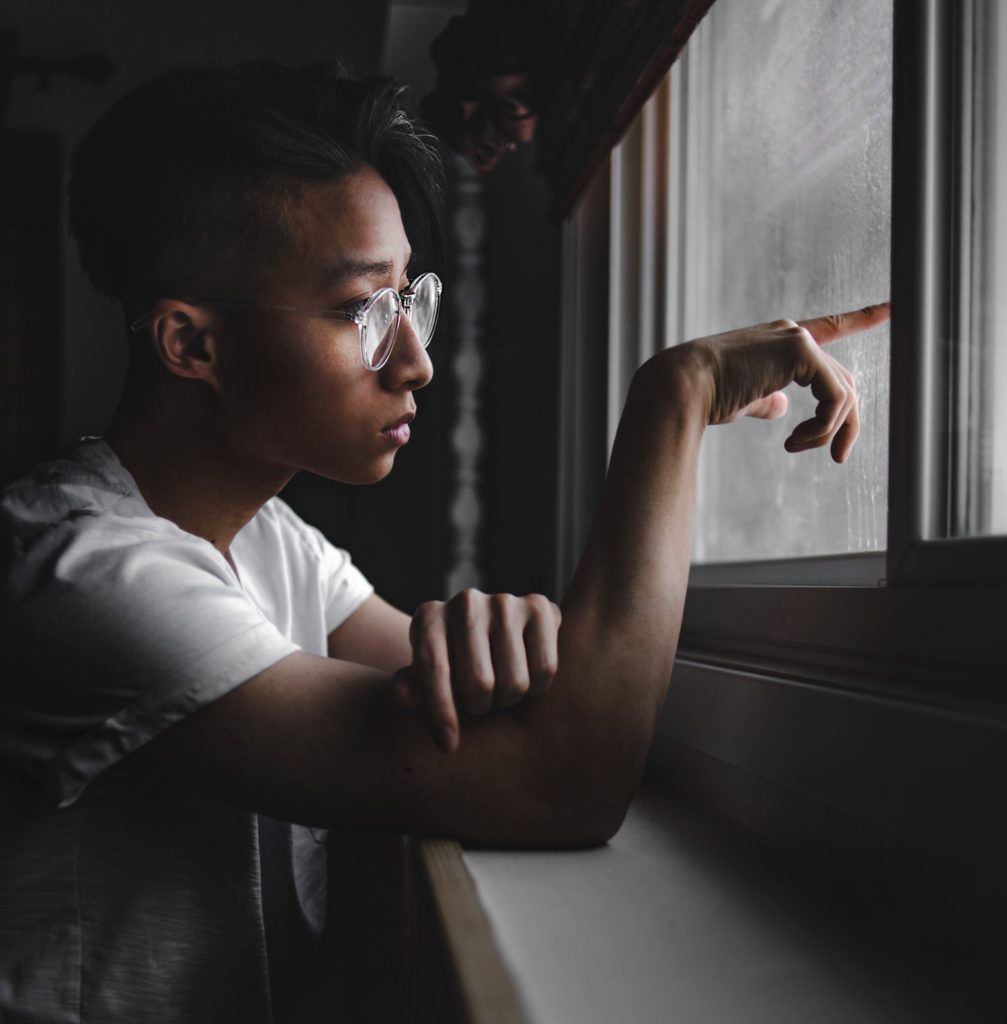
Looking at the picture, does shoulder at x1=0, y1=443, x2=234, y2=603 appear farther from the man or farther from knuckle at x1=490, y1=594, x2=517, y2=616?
knuckle at x1=490, y1=594, x2=517, y2=616

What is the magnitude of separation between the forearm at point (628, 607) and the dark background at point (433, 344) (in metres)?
1.17

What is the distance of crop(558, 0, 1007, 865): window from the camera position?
0.62 m

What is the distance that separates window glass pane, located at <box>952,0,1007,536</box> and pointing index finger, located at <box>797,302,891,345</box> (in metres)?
0.13

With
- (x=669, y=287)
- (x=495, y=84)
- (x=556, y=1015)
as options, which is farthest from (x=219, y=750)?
(x=495, y=84)

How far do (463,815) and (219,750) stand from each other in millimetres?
177

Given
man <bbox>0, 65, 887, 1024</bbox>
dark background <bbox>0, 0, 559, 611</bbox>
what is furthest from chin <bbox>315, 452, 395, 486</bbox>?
dark background <bbox>0, 0, 559, 611</bbox>

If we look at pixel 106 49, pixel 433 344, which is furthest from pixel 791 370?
pixel 106 49

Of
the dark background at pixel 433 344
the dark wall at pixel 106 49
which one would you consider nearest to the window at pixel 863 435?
the dark background at pixel 433 344

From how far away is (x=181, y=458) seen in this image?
0.98 metres

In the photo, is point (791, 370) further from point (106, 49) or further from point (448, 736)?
point (106, 49)

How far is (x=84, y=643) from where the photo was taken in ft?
2.36

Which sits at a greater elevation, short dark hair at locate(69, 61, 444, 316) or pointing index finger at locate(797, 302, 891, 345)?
short dark hair at locate(69, 61, 444, 316)

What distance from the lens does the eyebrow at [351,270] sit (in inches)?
36.1

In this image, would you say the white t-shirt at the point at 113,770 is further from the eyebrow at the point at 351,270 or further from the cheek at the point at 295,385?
the eyebrow at the point at 351,270
